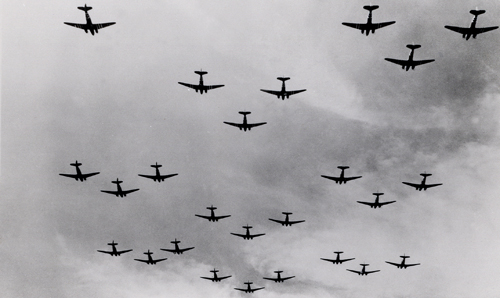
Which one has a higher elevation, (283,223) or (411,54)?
(411,54)

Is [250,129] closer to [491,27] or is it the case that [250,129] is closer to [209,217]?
[209,217]

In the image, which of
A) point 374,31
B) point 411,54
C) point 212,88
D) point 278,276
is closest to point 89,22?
point 212,88

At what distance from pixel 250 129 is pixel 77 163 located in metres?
29.7

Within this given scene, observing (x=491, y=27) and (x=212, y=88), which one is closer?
(x=491, y=27)

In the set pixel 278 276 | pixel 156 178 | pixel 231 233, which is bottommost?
pixel 278 276

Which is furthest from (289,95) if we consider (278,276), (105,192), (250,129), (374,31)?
(278,276)

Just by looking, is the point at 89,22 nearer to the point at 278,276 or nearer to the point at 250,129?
the point at 250,129

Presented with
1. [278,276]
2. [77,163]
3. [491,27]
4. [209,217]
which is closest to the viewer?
[491,27]

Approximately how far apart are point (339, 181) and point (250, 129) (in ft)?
65.2

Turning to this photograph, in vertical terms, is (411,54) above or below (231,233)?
above

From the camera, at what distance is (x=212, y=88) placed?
251 feet

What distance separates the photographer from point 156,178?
270ft

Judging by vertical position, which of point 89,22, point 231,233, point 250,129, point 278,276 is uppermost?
point 89,22

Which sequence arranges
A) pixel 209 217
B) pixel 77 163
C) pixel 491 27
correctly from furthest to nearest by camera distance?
pixel 209 217 → pixel 77 163 → pixel 491 27
